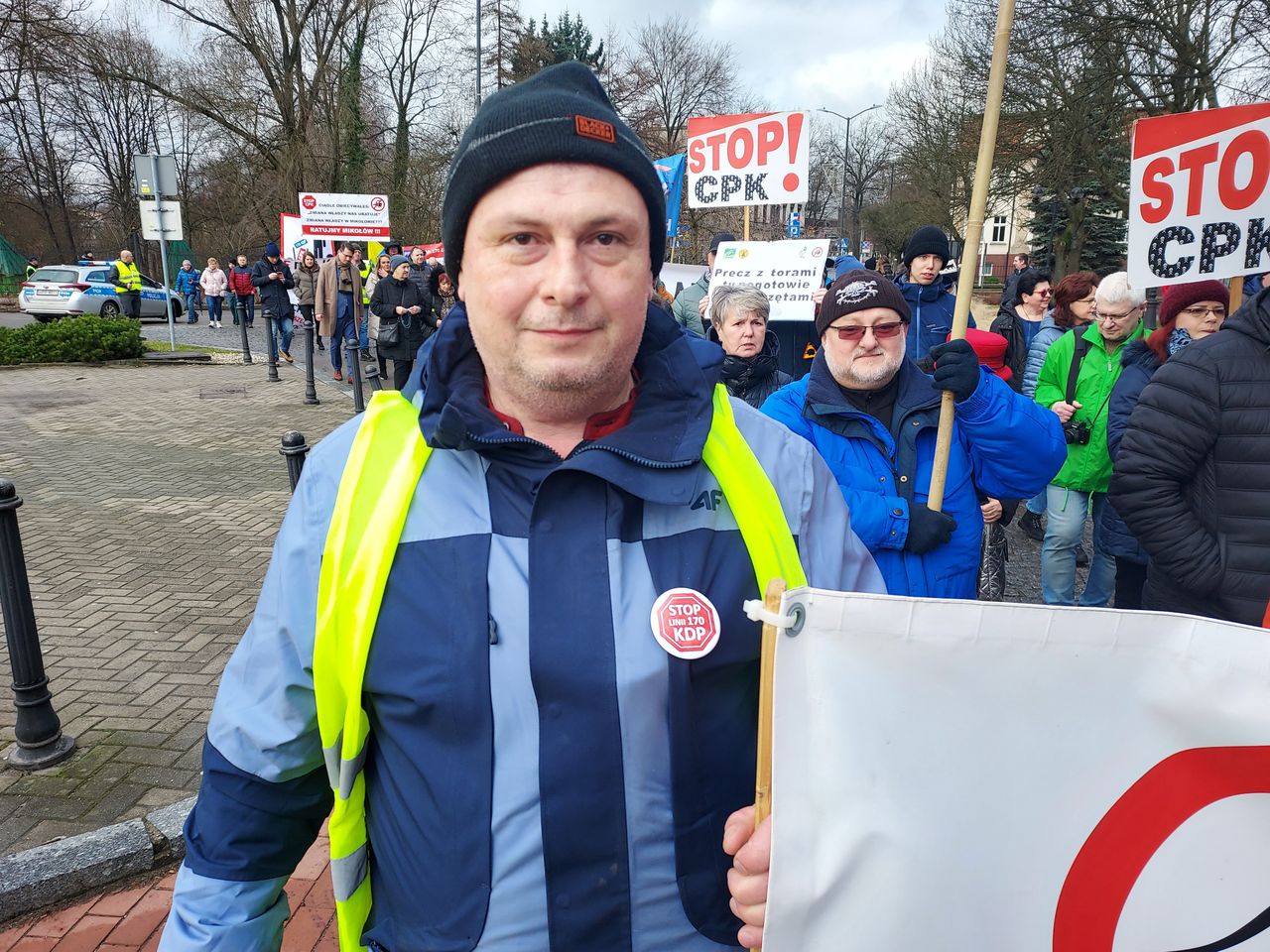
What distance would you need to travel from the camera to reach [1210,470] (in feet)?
9.62

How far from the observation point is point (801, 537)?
1552 mm

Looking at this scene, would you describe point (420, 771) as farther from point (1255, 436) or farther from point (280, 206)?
point (280, 206)

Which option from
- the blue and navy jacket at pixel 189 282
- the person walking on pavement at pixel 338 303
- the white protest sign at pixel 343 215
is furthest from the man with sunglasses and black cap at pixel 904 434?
the blue and navy jacket at pixel 189 282

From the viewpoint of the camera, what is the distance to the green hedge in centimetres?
1551

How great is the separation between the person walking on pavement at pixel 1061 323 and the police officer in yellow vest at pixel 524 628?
15.6 ft

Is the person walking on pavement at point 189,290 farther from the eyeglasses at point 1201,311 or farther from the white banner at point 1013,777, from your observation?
the white banner at point 1013,777

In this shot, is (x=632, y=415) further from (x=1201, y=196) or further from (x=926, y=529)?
(x=1201, y=196)

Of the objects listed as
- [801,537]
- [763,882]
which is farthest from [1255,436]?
[763,882]

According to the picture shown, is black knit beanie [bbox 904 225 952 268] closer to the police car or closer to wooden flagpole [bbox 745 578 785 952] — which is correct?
wooden flagpole [bbox 745 578 785 952]

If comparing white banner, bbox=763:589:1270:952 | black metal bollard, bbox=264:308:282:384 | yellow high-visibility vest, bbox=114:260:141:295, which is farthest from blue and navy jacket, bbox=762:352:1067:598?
yellow high-visibility vest, bbox=114:260:141:295

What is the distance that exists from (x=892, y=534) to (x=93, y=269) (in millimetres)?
27689

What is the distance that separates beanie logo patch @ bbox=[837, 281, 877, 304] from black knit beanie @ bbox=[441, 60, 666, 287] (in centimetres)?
149

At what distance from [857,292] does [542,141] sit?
5.73ft

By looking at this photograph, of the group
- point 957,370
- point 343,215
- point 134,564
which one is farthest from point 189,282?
point 957,370
